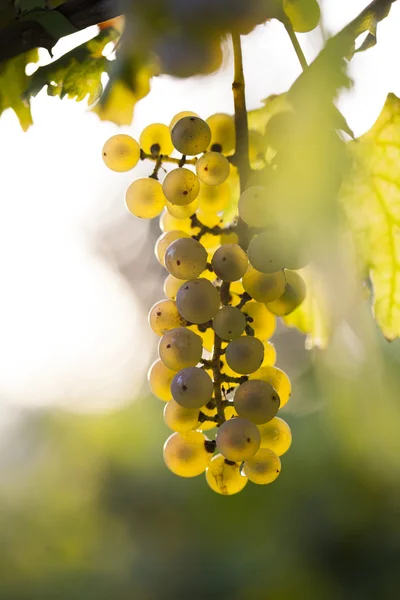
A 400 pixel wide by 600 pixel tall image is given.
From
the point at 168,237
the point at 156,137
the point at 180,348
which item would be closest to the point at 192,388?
the point at 180,348

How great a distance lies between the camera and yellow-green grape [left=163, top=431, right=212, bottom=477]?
608 mm

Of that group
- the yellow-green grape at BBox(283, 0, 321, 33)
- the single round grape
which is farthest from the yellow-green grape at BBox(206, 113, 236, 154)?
the single round grape

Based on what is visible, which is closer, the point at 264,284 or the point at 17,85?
the point at 264,284

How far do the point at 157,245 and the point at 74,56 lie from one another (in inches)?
8.4

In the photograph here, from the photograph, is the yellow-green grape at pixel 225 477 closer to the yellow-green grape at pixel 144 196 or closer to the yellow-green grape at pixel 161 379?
the yellow-green grape at pixel 161 379

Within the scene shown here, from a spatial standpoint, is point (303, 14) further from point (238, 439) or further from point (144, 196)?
point (238, 439)

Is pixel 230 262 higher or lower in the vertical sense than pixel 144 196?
lower

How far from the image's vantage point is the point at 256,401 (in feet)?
1.85

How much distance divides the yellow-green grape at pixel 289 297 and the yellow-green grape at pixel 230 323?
0.06m

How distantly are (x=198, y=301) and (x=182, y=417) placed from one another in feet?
0.35

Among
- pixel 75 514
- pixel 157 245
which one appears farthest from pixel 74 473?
pixel 157 245

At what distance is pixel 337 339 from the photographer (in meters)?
0.70

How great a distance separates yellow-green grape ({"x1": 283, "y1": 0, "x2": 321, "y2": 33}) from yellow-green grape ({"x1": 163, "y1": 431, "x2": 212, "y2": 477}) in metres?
0.40

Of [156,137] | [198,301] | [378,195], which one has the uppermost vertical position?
[156,137]
